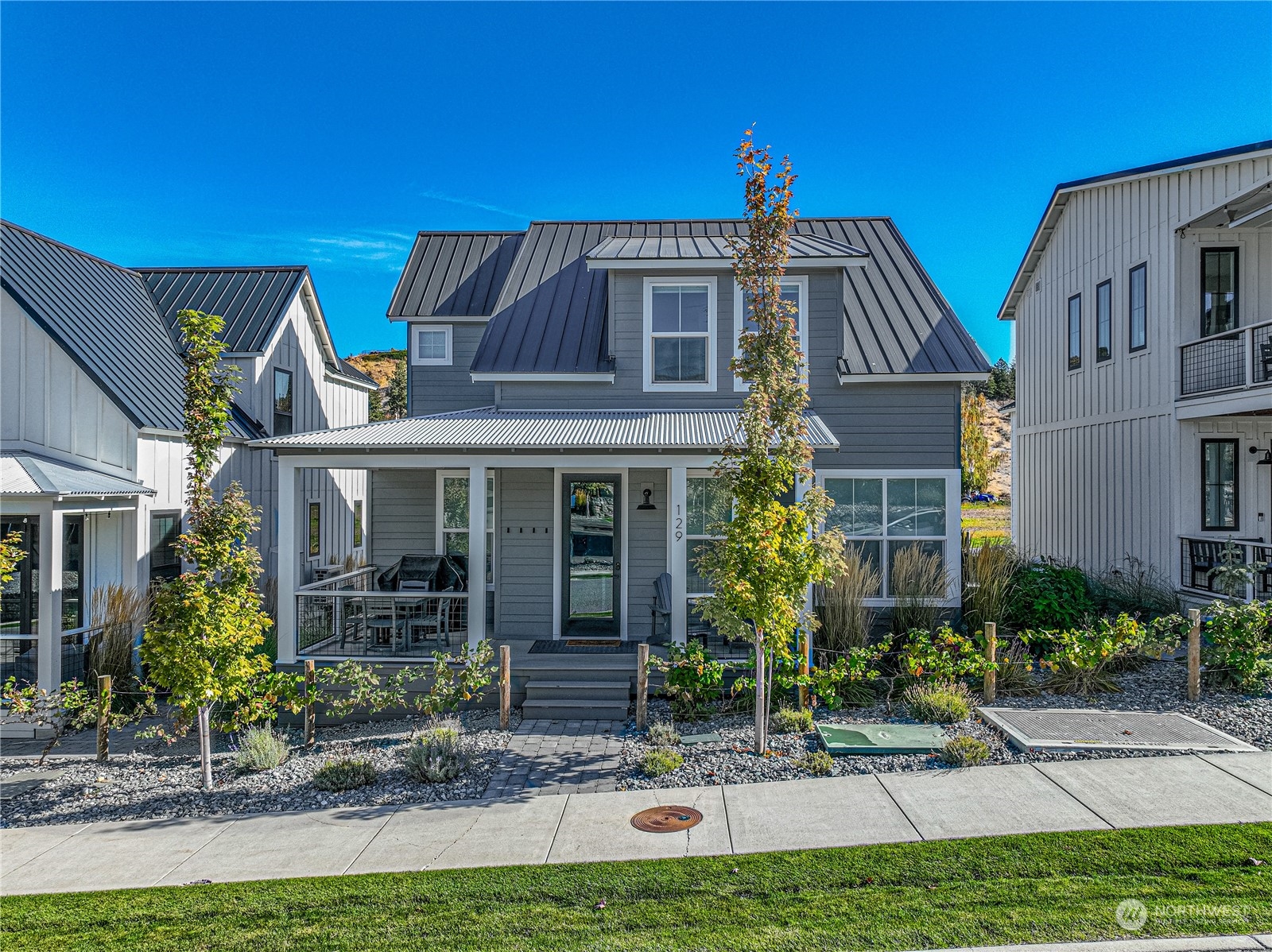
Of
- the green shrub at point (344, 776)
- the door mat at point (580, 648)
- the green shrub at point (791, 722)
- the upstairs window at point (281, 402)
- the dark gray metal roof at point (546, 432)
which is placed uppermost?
the upstairs window at point (281, 402)

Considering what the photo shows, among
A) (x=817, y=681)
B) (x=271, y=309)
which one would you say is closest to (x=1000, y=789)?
(x=817, y=681)

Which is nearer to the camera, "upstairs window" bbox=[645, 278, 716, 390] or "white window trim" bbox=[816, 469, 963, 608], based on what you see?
"white window trim" bbox=[816, 469, 963, 608]

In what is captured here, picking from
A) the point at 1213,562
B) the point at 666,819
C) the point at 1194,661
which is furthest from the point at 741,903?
the point at 1213,562

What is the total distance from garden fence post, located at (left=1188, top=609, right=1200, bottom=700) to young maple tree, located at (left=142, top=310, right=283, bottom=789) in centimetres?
1050

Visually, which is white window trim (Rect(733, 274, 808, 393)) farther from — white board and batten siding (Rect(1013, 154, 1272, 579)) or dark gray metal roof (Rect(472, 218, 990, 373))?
white board and batten siding (Rect(1013, 154, 1272, 579))

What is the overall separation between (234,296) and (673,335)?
433 inches

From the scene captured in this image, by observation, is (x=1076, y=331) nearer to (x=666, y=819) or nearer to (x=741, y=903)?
(x=666, y=819)

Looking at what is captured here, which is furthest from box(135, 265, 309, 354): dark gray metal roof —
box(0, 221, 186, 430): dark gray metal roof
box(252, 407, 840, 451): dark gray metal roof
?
box(252, 407, 840, 451): dark gray metal roof

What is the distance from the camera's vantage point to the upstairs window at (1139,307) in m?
13.6

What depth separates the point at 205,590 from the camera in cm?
796

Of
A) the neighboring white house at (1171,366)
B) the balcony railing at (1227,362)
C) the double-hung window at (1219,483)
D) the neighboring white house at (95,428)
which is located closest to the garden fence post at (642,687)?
the neighboring white house at (95,428)

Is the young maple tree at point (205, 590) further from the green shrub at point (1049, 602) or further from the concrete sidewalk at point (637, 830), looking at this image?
the green shrub at point (1049, 602)

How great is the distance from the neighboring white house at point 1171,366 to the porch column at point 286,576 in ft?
43.7

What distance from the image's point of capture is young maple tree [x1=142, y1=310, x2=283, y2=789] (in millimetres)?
7883
